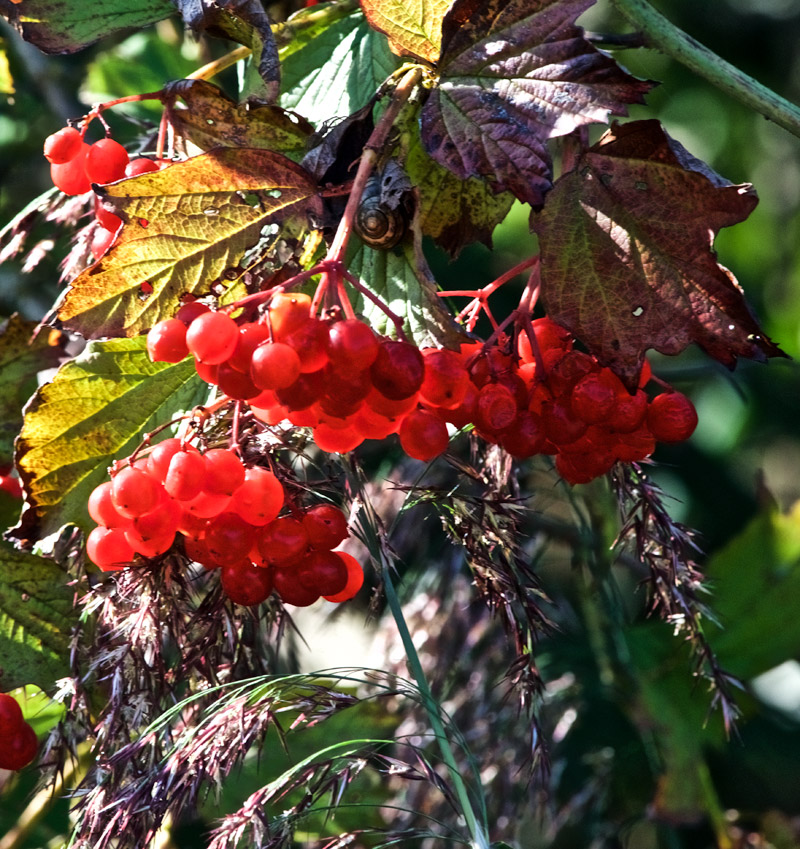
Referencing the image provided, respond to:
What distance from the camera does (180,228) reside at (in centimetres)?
69

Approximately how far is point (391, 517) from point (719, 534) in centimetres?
79

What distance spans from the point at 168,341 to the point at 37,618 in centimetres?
31

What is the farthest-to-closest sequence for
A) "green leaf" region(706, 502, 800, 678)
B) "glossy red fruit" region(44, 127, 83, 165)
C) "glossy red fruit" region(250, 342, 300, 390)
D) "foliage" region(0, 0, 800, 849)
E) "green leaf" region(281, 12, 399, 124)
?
"green leaf" region(706, 502, 800, 678) → "green leaf" region(281, 12, 399, 124) → "glossy red fruit" region(44, 127, 83, 165) → "foliage" region(0, 0, 800, 849) → "glossy red fruit" region(250, 342, 300, 390)

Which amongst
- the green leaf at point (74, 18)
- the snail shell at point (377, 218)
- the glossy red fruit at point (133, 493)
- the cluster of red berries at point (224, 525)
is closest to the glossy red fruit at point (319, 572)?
the cluster of red berries at point (224, 525)

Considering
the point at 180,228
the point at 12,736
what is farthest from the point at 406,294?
the point at 12,736

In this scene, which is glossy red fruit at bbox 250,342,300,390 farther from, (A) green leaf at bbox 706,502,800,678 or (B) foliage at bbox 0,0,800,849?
(A) green leaf at bbox 706,502,800,678

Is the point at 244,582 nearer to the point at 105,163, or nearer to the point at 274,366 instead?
the point at 274,366

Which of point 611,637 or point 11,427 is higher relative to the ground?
point 11,427

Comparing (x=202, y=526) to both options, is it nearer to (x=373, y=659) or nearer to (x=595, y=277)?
(x=595, y=277)

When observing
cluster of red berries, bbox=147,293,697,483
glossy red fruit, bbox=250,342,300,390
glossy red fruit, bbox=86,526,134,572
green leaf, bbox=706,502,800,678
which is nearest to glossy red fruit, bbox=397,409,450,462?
cluster of red berries, bbox=147,293,697,483

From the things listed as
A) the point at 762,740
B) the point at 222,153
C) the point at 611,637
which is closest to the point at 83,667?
the point at 222,153

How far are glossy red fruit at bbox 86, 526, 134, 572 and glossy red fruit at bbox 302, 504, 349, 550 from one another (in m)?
0.12

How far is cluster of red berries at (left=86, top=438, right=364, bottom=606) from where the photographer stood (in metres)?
0.62

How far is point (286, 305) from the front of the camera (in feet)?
1.92
